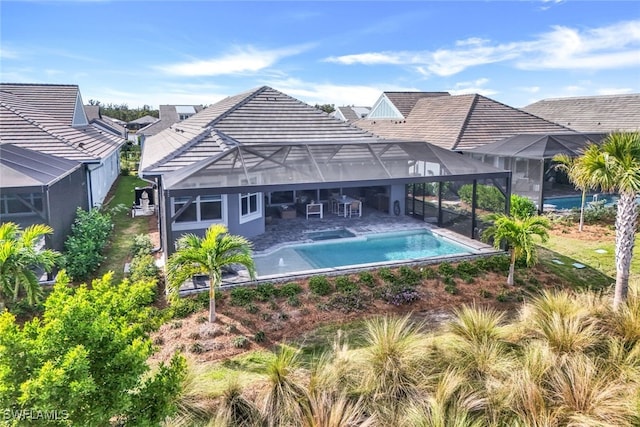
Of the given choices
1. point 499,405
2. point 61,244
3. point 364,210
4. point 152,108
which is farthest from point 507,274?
point 152,108

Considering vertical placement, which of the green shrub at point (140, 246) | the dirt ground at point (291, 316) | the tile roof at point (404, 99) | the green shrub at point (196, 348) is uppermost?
the tile roof at point (404, 99)

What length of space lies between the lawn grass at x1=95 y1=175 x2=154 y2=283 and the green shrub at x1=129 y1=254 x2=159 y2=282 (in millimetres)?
462

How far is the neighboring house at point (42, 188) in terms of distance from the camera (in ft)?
38.4

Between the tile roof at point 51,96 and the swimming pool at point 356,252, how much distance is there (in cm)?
1718

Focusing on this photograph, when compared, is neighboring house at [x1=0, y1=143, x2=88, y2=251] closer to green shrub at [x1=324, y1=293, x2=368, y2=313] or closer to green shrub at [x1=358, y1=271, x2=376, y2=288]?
green shrub at [x1=324, y1=293, x2=368, y2=313]

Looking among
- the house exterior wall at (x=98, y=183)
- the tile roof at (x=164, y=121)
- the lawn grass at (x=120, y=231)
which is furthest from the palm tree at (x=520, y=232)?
the tile roof at (x=164, y=121)

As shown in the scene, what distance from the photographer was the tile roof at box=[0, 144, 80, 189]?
11812 mm

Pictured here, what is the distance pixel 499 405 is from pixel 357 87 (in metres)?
51.0

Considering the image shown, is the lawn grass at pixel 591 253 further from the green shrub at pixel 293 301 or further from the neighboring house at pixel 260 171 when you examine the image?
the green shrub at pixel 293 301

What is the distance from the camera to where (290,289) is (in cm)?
1159

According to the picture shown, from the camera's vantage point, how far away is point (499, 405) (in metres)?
6.65

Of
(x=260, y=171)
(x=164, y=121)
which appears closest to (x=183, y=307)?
(x=260, y=171)

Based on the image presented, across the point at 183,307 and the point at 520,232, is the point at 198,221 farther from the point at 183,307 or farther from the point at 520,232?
the point at 520,232

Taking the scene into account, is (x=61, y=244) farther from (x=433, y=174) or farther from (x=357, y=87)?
(x=357, y=87)
